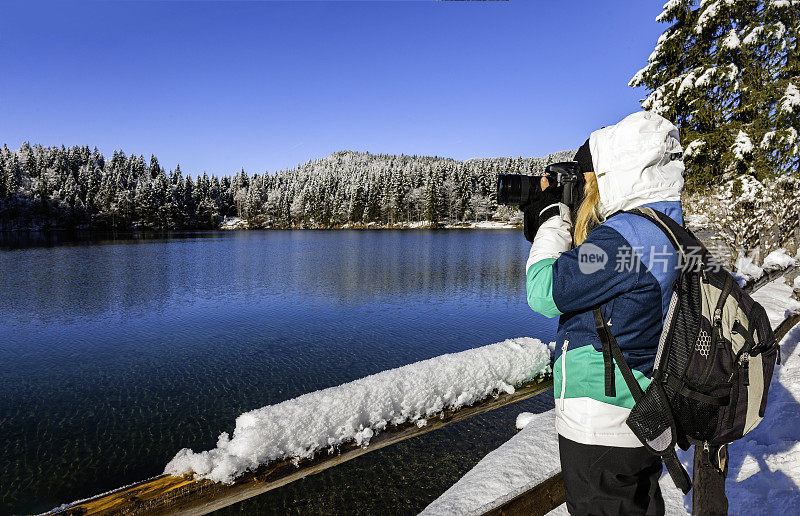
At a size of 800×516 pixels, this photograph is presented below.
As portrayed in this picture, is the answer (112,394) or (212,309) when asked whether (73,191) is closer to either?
(212,309)

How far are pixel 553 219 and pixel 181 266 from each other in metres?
26.0

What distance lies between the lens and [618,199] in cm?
168

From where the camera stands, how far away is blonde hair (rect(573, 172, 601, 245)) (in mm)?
1900

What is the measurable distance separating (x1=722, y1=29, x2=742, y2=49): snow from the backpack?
12206mm

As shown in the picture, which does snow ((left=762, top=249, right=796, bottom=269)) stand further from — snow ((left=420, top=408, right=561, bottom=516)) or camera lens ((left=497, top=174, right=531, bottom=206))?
camera lens ((left=497, top=174, right=531, bottom=206))

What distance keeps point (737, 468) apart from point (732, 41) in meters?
11.2

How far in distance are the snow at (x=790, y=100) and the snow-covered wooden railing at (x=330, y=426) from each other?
30.8 ft

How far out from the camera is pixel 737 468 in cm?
353

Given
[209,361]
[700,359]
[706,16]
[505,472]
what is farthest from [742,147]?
[209,361]

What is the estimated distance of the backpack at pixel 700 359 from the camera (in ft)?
4.99

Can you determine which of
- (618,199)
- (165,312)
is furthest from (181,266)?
(618,199)

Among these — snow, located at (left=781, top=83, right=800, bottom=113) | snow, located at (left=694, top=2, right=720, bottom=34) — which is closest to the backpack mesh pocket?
snow, located at (left=781, top=83, right=800, bottom=113)

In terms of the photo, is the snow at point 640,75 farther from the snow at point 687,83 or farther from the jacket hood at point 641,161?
the jacket hood at point 641,161

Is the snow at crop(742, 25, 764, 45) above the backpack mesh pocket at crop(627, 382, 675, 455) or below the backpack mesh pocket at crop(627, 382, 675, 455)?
above
